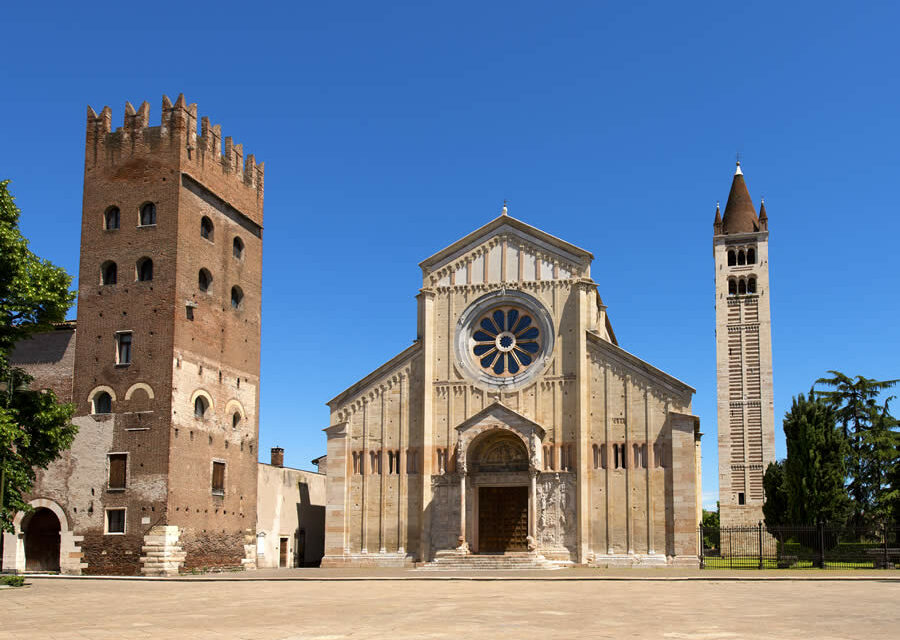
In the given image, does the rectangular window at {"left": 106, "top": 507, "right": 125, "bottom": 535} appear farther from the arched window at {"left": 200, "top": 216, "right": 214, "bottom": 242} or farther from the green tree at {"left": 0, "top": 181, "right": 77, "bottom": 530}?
the arched window at {"left": 200, "top": 216, "right": 214, "bottom": 242}

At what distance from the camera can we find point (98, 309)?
35.2m

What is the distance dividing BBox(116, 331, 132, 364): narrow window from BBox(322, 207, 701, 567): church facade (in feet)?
28.3

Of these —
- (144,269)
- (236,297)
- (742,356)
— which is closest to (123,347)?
(144,269)

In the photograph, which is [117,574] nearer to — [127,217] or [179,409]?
[179,409]

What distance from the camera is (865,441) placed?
53.8 meters

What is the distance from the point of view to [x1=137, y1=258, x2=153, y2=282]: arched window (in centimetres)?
3512

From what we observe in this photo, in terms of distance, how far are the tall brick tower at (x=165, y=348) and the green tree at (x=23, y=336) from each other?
17.0 feet

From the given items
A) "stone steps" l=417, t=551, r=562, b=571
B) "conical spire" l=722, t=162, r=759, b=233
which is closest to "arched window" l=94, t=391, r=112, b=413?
"stone steps" l=417, t=551, r=562, b=571

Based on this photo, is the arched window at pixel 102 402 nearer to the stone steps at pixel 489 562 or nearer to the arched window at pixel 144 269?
the arched window at pixel 144 269

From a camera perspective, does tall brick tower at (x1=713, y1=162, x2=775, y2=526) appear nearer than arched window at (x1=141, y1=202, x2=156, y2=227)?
No

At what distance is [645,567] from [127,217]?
2348 cm

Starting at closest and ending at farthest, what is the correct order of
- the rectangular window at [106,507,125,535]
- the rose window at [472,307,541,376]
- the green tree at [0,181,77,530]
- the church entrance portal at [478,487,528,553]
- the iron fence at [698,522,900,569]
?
the green tree at [0,181,77,530]
the rectangular window at [106,507,125,535]
the iron fence at [698,522,900,569]
the church entrance portal at [478,487,528,553]
the rose window at [472,307,541,376]

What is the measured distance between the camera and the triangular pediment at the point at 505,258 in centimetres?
3822

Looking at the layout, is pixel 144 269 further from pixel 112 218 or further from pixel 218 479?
pixel 218 479
